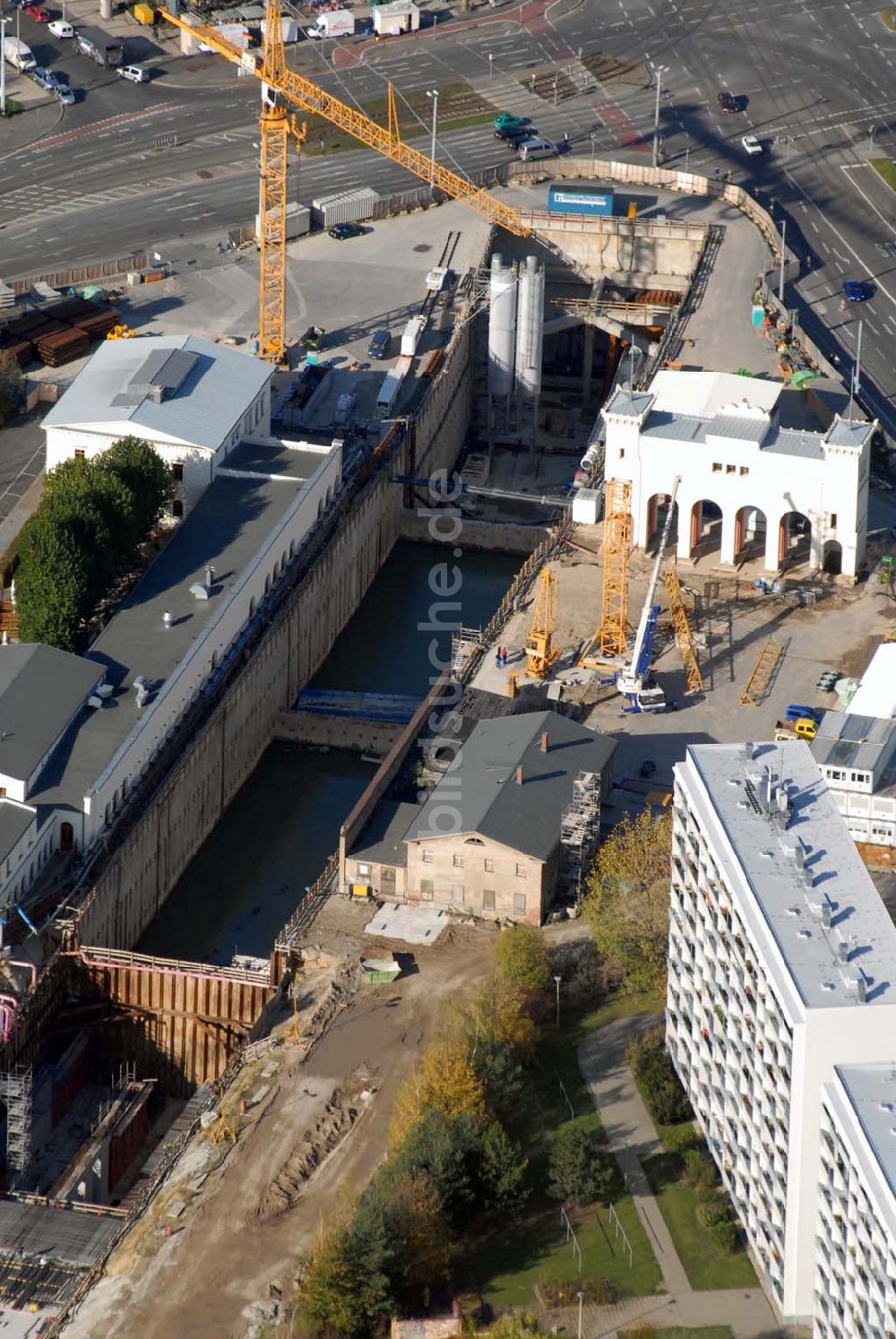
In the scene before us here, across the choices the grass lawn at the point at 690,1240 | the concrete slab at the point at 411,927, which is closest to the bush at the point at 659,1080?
the grass lawn at the point at 690,1240

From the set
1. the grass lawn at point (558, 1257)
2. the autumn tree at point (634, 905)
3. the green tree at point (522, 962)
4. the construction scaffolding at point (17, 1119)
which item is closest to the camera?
the grass lawn at point (558, 1257)

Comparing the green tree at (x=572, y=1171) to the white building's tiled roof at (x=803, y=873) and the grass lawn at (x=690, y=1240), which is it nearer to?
the grass lawn at (x=690, y=1240)

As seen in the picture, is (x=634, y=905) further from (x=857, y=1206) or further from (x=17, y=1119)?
(x=17, y=1119)

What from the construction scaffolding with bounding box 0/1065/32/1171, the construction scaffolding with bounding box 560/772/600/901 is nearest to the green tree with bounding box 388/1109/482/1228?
the construction scaffolding with bounding box 0/1065/32/1171

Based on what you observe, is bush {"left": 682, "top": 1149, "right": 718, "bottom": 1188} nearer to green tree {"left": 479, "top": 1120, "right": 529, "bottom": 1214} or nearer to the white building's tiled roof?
green tree {"left": 479, "top": 1120, "right": 529, "bottom": 1214}

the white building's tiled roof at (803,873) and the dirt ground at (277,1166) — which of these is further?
the dirt ground at (277,1166)

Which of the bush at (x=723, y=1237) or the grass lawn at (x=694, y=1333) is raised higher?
the bush at (x=723, y=1237)
